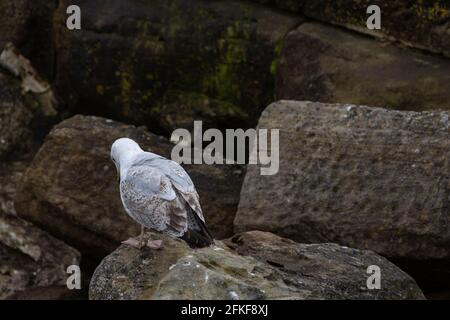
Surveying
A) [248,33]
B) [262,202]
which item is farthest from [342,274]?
[248,33]

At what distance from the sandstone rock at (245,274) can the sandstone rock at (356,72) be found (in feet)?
A: 8.04

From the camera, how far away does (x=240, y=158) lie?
29.4ft

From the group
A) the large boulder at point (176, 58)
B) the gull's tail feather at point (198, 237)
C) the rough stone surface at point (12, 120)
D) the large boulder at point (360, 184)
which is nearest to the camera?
the gull's tail feather at point (198, 237)

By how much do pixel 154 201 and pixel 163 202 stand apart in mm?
57

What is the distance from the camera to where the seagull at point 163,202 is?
5625mm

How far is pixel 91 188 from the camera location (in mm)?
7855

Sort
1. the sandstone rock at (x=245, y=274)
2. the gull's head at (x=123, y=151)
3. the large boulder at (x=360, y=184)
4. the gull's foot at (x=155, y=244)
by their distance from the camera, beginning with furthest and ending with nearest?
1. the large boulder at (x=360, y=184)
2. the gull's head at (x=123, y=151)
3. the gull's foot at (x=155, y=244)
4. the sandstone rock at (x=245, y=274)

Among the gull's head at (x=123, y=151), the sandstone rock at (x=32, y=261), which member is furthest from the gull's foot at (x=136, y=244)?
the sandstone rock at (x=32, y=261)

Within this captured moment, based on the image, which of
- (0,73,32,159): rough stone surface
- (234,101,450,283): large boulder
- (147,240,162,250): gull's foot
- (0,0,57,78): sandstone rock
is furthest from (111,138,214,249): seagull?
(0,0,57,78): sandstone rock

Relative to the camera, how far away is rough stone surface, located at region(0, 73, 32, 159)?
31.6 feet

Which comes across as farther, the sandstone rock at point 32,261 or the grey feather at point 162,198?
the sandstone rock at point 32,261

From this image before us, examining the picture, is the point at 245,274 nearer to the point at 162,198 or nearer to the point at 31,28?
the point at 162,198

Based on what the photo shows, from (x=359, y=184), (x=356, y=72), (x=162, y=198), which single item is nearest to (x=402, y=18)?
(x=356, y=72)

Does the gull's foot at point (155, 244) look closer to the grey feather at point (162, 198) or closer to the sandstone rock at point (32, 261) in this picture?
the grey feather at point (162, 198)
